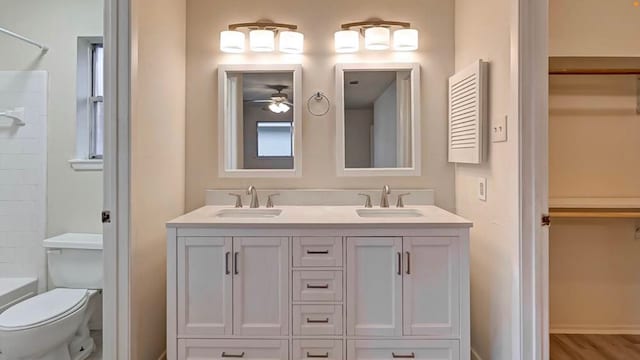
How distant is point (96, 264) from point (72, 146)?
0.81 meters

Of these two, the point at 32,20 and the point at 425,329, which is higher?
the point at 32,20

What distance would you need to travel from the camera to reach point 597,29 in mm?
2549

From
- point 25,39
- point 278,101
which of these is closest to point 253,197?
point 278,101

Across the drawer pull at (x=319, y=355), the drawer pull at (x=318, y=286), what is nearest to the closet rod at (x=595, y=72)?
the drawer pull at (x=318, y=286)

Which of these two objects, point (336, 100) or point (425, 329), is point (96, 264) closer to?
point (336, 100)

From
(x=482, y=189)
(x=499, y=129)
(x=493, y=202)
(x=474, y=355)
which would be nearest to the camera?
(x=499, y=129)

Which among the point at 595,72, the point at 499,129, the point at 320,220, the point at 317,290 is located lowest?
the point at 317,290

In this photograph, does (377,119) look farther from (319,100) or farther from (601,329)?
(601,329)

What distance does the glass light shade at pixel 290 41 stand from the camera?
8.71ft

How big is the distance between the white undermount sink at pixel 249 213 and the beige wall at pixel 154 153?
318 millimetres

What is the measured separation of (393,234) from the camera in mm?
2049

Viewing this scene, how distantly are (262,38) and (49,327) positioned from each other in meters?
1.98

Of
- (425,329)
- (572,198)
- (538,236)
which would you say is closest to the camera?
(538,236)

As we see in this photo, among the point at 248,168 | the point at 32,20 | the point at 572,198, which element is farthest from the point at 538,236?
the point at 32,20
